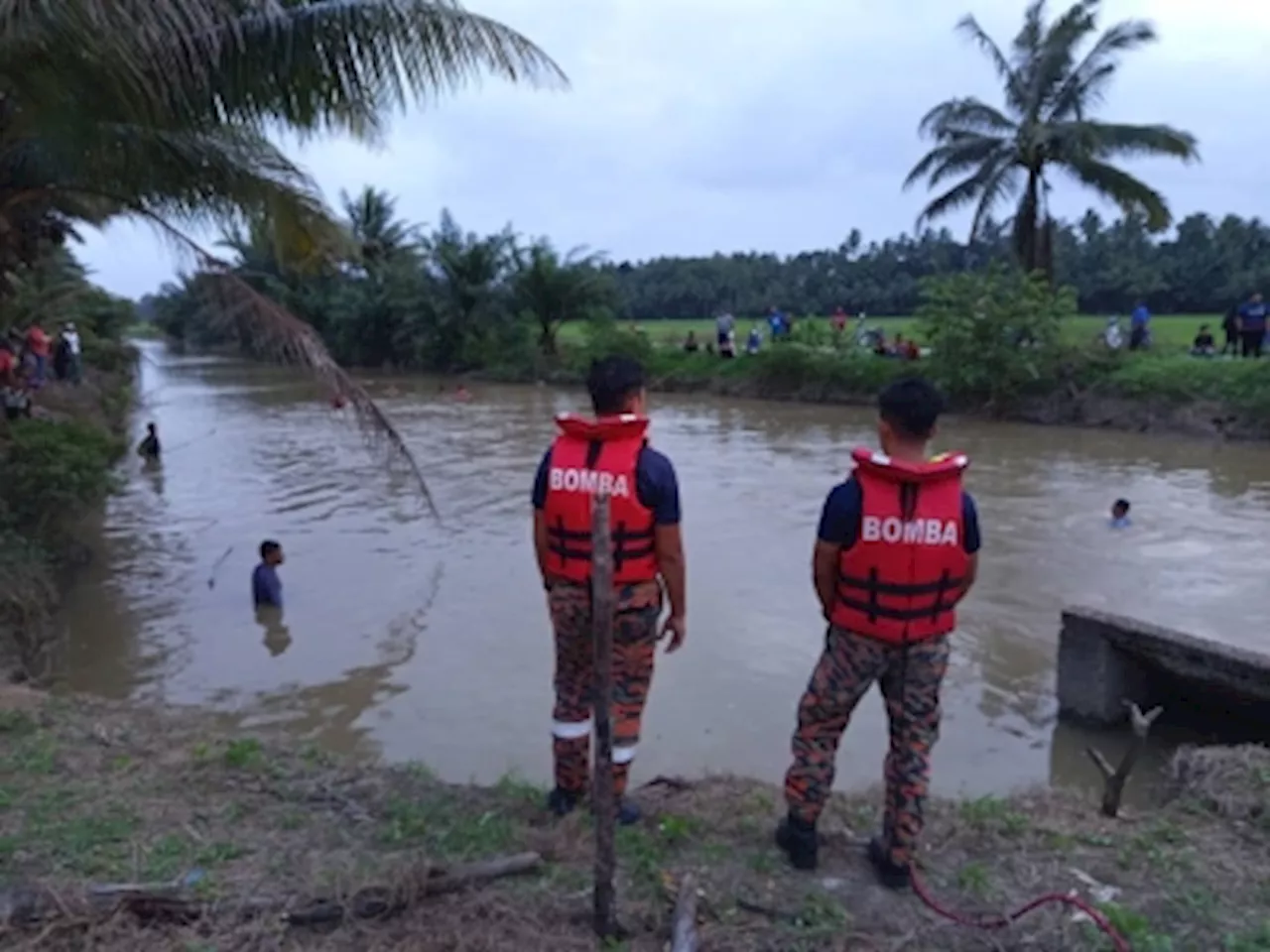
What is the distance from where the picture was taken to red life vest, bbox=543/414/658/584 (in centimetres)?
388

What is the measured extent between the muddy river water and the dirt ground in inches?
72.5

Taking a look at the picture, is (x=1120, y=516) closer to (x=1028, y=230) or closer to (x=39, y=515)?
(x=39, y=515)

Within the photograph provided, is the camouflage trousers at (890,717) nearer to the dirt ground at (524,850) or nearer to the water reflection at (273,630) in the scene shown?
the dirt ground at (524,850)

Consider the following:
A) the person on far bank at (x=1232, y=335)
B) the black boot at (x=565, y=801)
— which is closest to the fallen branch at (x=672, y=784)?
the black boot at (x=565, y=801)

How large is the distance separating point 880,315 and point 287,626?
51.1 meters

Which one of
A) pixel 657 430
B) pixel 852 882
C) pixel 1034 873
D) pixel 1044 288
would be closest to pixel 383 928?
pixel 852 882

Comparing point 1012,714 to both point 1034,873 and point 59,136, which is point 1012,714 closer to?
point 1034,873

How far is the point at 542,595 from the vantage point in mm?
10938

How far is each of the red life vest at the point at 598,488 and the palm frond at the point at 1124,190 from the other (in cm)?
2490

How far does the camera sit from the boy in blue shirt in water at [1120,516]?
13.6 m

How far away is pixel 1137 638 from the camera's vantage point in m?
6.88

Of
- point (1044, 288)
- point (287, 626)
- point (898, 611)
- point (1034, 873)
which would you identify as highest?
point (1044, 288)

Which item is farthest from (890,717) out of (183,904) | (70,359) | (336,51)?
(70,359)

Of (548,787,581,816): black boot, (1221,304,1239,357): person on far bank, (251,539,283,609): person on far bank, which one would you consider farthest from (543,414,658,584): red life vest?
(1221,304,1239,357): person on far bank
